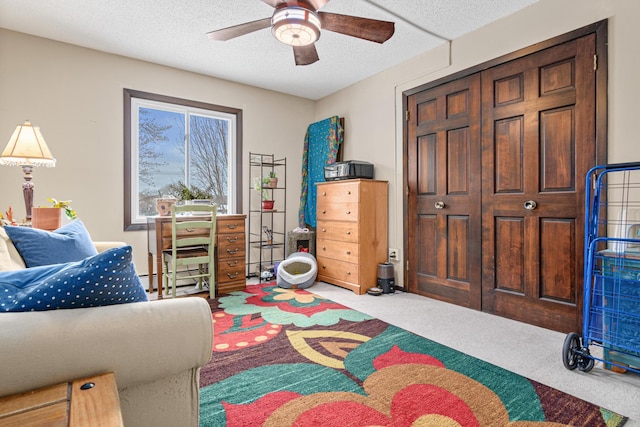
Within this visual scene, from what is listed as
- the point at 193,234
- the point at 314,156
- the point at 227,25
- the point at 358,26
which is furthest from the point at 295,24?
the point at 314,156

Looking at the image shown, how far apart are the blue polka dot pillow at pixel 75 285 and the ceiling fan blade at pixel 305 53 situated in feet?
6.68

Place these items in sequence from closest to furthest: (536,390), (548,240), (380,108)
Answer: (536,390)
(548,240)
(380,108)

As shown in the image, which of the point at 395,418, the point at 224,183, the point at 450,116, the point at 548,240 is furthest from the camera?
the point at 224,183

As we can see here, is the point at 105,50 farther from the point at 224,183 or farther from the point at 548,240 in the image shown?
the point at 548,240

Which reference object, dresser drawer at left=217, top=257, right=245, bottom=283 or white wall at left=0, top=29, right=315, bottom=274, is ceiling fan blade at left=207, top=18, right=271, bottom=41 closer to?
white wall at left=0, top=29, right=315, bottom=274

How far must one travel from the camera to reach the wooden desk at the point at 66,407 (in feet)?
2.18

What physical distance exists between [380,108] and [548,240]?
2.29 m

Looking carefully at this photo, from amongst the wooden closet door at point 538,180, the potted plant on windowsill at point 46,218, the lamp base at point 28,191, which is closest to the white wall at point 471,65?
the wooden closet door at point 538,180

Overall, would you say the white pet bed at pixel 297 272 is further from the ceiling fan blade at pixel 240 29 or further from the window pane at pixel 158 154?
the ceiling fan blade at pixel 240 29

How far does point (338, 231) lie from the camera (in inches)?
153

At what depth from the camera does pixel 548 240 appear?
2562 millimetres

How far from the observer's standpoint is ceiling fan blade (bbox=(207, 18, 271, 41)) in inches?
86.4

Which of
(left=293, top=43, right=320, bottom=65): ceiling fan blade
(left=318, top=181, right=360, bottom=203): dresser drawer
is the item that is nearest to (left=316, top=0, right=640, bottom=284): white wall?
(left=318, top=181, right=360, bottom=203): dresser drawer

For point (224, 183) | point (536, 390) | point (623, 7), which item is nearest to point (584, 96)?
point (623, 7)
